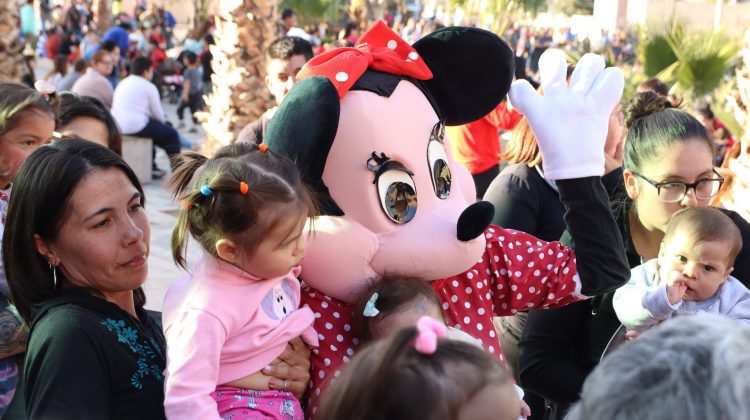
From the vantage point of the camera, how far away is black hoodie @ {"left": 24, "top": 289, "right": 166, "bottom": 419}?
5.67 ft

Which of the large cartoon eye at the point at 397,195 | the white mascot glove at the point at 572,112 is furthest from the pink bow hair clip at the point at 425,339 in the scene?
the white mascot glove at the point at 572,112

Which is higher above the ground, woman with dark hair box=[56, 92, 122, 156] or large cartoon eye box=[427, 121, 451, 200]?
large cartoon eye box=[427, 121, 451, 200]

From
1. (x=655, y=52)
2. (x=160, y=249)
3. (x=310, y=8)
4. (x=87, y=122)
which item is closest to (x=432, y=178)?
(x=87, y=122)

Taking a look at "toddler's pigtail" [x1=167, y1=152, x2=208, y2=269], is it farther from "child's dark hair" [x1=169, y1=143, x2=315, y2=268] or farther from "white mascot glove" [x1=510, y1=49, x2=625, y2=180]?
"white mascot glove" [x1=510, y1=49, x2=625, y2=180]

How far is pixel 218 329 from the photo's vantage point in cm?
180

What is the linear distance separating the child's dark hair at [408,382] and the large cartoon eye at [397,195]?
834mm

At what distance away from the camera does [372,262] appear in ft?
6.75

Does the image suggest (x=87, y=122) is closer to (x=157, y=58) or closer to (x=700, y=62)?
(x=700, y=62)

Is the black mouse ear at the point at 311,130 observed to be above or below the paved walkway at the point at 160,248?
above

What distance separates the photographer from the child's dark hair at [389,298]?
1.97 meters

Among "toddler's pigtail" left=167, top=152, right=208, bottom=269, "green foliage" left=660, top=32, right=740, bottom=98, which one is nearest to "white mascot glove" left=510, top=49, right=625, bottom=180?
"toddler's pigtail" left=167, top=152, right=208, bottom=269

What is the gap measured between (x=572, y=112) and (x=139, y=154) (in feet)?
25.1

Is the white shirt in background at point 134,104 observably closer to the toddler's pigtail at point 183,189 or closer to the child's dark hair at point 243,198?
the toddler's pigtail at point 183,189

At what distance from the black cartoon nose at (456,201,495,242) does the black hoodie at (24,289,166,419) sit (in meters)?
0.83
